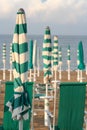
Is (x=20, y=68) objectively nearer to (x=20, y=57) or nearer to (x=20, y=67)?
(x=20, y=67)

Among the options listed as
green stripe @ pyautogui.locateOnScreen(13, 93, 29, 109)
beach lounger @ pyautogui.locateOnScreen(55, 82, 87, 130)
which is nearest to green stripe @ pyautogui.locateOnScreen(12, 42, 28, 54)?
green stripe @ pyautogui.locateOnScreen(13, 93, 29, 109)

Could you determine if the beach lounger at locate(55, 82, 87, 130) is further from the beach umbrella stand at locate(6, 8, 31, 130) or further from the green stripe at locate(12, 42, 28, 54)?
the green stripe at locate(12, 42, 28, 54)

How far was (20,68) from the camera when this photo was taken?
6.04 m

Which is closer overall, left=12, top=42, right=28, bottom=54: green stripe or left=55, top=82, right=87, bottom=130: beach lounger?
left=12, top=42, right=28, bottom=54: green stripe

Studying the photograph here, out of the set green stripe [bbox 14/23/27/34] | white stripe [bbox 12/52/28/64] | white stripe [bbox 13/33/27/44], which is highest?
green stripe [bbox 14/23/27/34]

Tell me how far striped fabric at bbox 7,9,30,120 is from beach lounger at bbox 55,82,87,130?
68 centimetres

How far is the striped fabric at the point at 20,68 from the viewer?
Result: 19.8ft

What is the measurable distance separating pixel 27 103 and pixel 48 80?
150 inches

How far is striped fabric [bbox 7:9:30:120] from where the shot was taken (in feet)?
19.8

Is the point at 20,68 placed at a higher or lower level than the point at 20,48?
lower

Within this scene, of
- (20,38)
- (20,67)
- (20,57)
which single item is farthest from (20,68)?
(20,38)

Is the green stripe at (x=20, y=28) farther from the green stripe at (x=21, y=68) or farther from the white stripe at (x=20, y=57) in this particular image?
the green stripe at (x=21, y=68)

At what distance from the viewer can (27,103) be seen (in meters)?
6.18

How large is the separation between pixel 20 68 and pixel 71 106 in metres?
1.12
